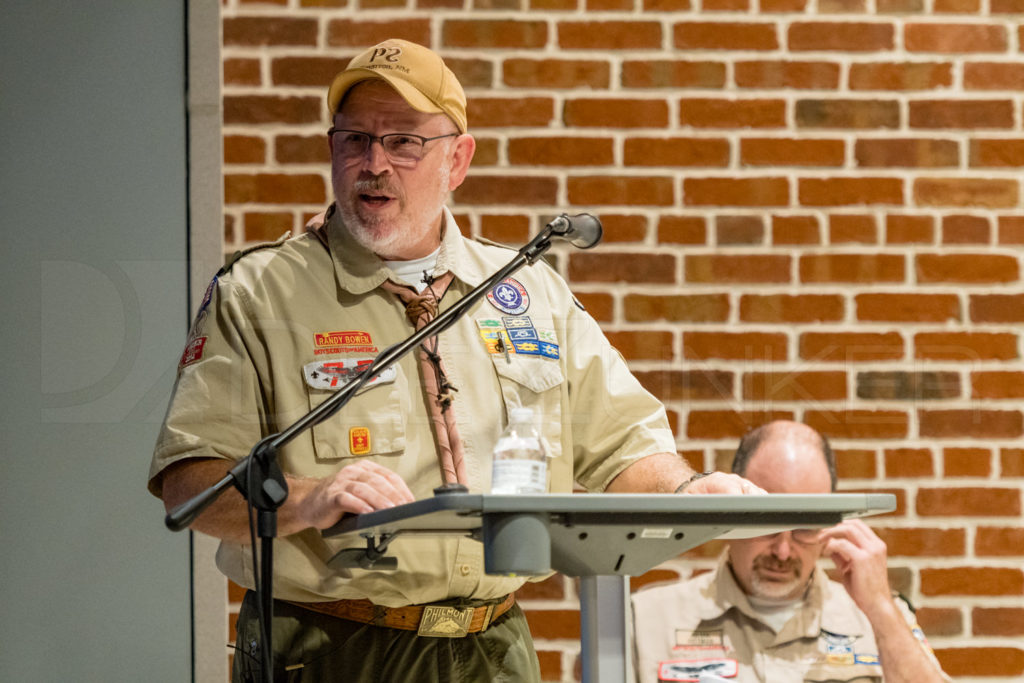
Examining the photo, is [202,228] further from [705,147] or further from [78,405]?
[705,147]

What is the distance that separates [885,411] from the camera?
2332mm

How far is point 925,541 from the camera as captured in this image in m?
2.34

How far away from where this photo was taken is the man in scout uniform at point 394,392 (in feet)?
5.33

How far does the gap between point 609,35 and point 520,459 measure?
115 cm

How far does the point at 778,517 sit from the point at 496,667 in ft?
2.40

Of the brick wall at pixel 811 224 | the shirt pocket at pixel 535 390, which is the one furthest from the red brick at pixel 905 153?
the shirt pocket at pixel 535 390

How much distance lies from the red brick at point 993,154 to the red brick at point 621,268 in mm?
637

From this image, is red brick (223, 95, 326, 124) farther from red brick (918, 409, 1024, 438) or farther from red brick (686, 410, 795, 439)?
red brick (918, 409, 1024, 438)

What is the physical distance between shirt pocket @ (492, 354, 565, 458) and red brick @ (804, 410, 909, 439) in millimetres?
716

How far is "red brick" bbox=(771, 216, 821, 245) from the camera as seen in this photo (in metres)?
2.32

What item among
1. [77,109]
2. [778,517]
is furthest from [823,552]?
[77,109]

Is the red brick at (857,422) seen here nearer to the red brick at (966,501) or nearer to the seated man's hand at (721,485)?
the red brick at (966,501)

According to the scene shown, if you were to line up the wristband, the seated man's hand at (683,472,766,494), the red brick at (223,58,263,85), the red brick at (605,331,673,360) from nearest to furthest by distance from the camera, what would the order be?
the seated man's hand at (683,472,766,494) → the wristband → the red brick at (223,58,263,85) → the red brick at (605,331,673,360)

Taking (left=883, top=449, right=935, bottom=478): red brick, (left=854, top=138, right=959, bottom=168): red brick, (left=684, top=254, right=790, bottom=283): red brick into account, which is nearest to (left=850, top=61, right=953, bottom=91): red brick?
(left=854, top=138, right=959, bottom=168): red brick
